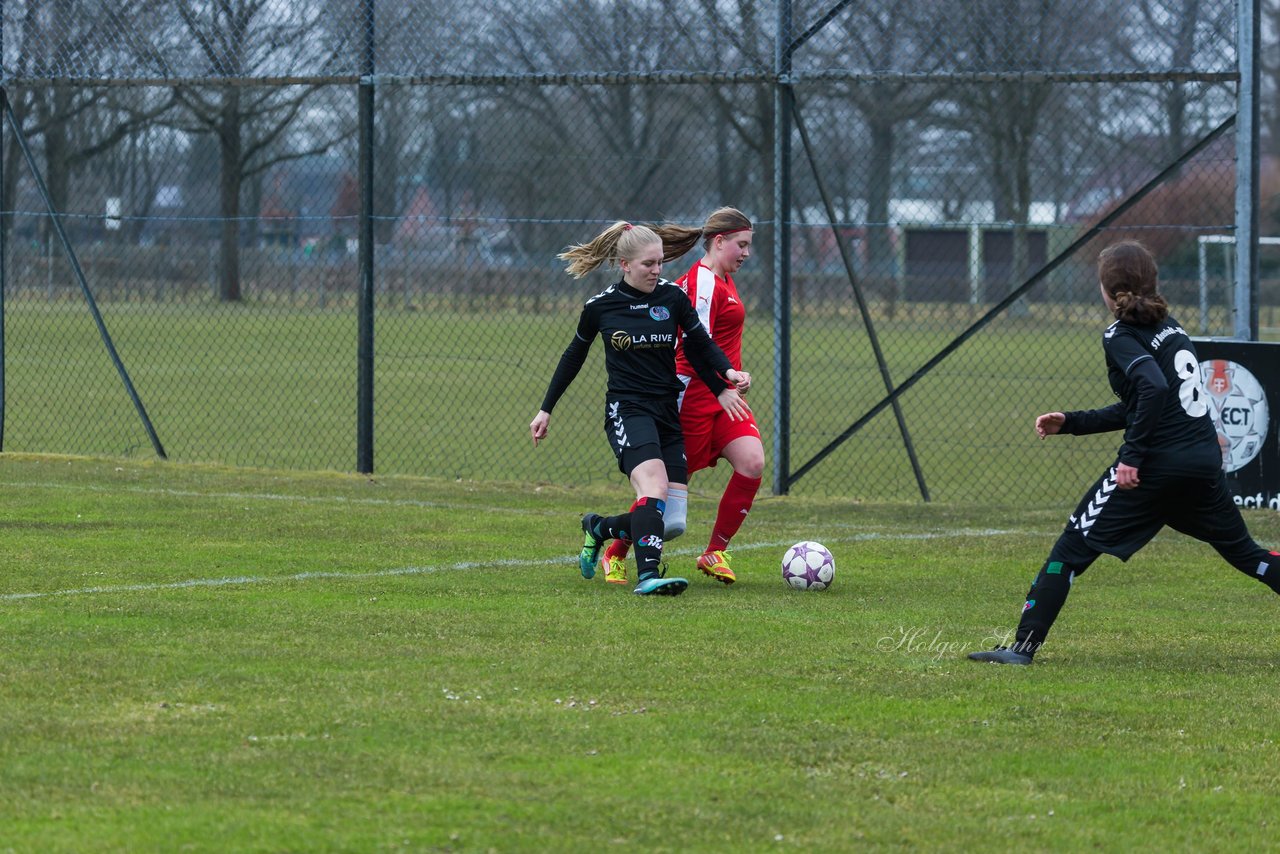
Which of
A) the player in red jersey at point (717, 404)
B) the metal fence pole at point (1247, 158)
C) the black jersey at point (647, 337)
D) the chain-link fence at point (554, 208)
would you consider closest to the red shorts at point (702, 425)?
the player in red jersey at point (717, 404)

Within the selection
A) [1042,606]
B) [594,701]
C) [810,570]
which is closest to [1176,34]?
[810,570]

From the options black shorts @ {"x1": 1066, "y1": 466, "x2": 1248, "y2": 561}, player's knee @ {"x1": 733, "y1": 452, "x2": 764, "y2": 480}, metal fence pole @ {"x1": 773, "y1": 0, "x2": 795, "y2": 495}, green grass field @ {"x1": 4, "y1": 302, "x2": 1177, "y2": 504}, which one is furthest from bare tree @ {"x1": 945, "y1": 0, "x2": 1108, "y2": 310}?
black shorts @ {"x1": 1066, "y1": 466, "x2": 1248, "y2": 561}

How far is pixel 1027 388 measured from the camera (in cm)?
2184

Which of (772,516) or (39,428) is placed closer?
(772,516)

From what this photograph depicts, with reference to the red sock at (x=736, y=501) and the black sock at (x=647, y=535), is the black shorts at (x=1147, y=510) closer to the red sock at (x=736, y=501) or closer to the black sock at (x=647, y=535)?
the black sock at (x=647, y=535)

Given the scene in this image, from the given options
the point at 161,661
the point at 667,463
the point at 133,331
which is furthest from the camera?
the point at 133,331

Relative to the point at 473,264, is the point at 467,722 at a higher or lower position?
lower

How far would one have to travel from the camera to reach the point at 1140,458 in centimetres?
614

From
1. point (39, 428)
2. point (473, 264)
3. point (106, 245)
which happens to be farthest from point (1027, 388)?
point (106, 245)

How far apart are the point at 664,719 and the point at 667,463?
2.86m

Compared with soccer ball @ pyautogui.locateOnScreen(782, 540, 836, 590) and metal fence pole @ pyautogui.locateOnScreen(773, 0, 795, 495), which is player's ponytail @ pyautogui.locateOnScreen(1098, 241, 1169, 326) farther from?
metal fence pole @ pyautogui.locateOnScreen(773, 0, 795, 495)

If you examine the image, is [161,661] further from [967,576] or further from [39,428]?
[39,428]

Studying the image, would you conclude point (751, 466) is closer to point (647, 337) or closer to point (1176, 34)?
point (647, 337)

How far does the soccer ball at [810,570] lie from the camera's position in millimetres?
7688
